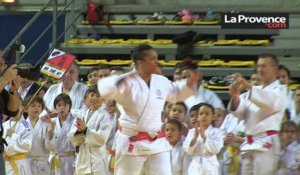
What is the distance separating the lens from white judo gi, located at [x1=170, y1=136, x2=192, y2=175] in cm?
961

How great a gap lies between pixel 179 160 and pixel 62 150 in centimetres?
164

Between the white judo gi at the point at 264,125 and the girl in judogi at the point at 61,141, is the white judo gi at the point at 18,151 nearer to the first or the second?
the girl in judogi at the point at 61,141

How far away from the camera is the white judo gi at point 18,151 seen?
33.1ft

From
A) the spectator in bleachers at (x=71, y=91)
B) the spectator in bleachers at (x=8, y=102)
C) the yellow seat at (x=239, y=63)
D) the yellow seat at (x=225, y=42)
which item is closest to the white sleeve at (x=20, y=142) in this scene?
the spectator in bleachers at (x=71, y=91)

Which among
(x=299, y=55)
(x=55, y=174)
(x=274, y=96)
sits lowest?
(x=55, y=174)

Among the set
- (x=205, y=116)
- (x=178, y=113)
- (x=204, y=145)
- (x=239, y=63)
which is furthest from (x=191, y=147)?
(x=239, y=63)

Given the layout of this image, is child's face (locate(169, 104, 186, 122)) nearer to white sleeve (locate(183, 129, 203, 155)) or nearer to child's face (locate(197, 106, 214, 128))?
white sleeve (locate(183, 129, 203, 155))

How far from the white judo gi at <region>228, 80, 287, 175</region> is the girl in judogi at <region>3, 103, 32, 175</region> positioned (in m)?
2.84

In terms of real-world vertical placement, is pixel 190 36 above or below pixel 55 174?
above

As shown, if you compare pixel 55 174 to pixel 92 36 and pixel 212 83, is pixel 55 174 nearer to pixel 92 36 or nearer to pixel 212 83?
pixel 212 83

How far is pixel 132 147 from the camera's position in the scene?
8.29 metres

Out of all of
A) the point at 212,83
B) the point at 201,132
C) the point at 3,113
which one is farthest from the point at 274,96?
the point at 212,83

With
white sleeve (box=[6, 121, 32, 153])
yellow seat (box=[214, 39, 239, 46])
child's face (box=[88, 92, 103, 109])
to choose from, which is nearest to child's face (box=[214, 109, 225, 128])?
child's face (box=[88, 92, 103, 109])

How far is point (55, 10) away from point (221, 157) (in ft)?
19.5
